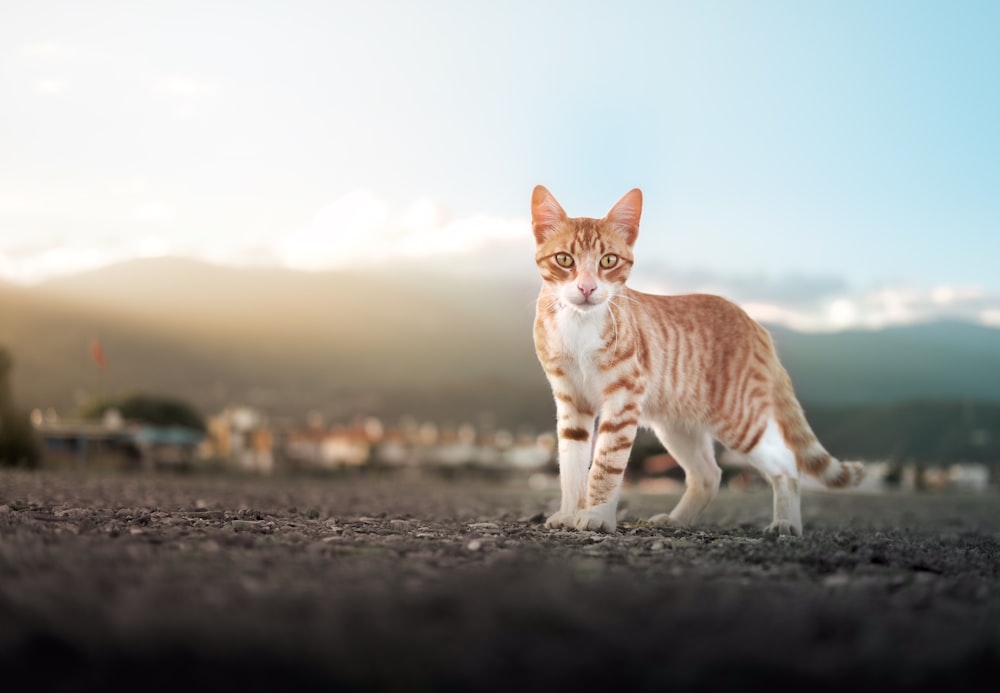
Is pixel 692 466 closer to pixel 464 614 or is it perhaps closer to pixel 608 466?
pixel 608 466

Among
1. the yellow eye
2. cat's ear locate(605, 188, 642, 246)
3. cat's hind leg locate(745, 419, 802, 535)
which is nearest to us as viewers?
the yellow eye

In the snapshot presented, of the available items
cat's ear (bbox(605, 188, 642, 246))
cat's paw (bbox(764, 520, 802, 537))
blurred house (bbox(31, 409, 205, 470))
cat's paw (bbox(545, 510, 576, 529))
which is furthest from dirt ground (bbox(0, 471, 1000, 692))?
blurred house (bbox(31, 409, 205, 470))

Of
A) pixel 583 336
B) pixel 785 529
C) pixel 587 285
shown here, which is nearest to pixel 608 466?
pixel 583 336

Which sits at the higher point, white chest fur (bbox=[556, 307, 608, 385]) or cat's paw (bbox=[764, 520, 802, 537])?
white chest fur (bbox=[556, 307, 608, 385])

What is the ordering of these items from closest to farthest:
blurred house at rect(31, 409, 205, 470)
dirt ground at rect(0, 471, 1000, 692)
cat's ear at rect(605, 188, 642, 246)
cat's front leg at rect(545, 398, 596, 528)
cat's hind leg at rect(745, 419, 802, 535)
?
dirt ground at rect(0, 471, 1000, 692) < cat's ear at rect(605, 188, 642, 246) < cat's front leg at rect(545, 398, 596, 528) < cat's hind leg at rect(745, 419, 802, 535) < blurred house at rect(31, 409, 205, 470)

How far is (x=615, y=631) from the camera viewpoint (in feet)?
11.2

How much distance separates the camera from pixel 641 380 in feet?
24.0

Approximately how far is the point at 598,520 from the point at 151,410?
3124cm

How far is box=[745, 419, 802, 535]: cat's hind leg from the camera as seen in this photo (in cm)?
758

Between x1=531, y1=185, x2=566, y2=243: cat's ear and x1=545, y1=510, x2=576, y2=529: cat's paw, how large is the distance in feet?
7.47

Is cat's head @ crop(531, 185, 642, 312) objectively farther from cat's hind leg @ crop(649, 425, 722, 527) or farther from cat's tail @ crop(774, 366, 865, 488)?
cat's tail @ crop(774, 366, 865, 488)

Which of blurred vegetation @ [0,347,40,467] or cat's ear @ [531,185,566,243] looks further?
blurred vegetation @ [0,347,40,467]

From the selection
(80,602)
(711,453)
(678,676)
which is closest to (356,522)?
(711,453)

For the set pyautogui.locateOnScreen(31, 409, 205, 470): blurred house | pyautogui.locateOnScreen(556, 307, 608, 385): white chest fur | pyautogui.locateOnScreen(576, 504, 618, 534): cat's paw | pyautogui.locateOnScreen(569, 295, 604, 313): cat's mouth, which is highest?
pyautogui.locateOnScreen(569, 295, 604, 313): cat's mouth
